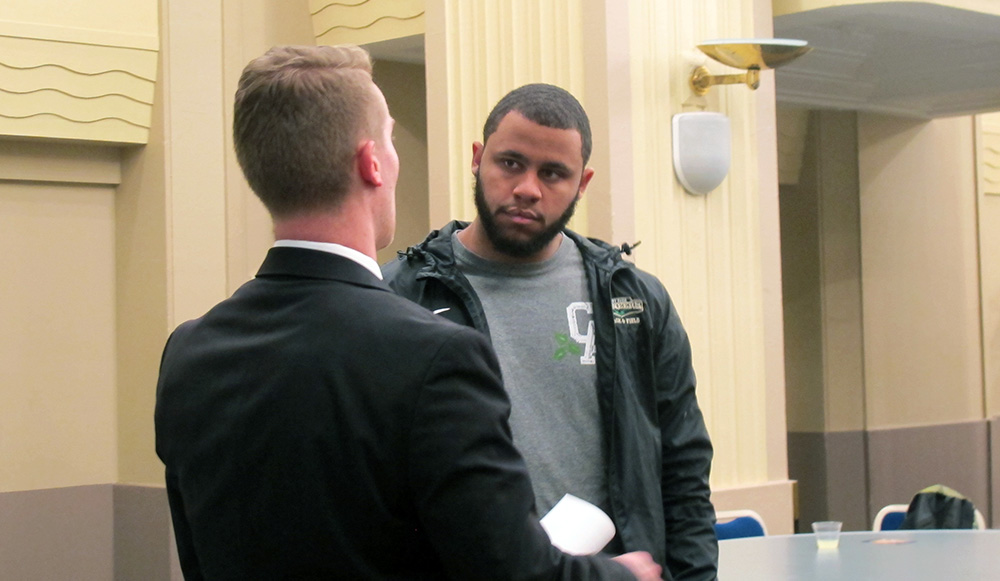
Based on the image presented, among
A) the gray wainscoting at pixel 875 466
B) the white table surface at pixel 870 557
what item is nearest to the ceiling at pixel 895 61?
the gray wainscoting at pixel 875 466

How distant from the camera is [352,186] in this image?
1.35m

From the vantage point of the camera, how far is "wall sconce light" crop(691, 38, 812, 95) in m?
5.20

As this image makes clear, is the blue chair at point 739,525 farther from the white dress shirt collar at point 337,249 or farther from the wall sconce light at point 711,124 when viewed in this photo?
the white dress shirt collar at point 337,249

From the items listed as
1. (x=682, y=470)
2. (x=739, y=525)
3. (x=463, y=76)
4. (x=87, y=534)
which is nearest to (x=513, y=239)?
(x=682, y=470)

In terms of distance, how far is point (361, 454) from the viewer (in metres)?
1.24

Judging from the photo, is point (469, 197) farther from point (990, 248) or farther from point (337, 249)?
point (990, 248)

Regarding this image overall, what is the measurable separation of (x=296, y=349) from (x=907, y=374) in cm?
823

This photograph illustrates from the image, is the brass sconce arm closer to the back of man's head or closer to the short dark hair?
the short dark hair

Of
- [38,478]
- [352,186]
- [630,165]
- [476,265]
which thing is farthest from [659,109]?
[352,186]

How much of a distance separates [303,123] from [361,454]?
37 cm

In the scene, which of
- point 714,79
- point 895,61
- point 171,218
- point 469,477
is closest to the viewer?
point 469,477

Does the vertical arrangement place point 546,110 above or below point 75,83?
below

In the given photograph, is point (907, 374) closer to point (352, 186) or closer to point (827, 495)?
point (827, 495)

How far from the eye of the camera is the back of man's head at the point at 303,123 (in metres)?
1.33
